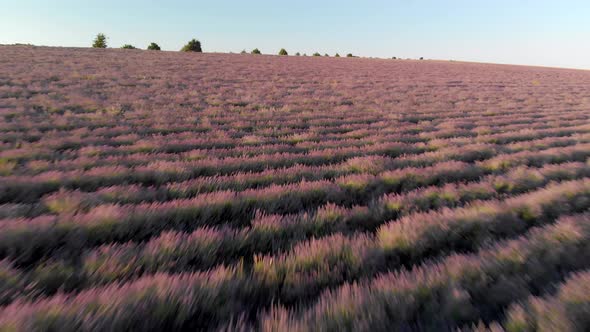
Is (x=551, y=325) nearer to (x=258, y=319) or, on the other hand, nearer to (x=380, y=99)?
(x=258, y=319)

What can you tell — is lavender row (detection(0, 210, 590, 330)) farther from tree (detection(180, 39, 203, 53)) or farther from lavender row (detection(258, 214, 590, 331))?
tree (detection(180, 39, 203, 53))

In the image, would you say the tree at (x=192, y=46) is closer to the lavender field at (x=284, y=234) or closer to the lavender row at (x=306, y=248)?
the lavender field at (x=284, y=234)

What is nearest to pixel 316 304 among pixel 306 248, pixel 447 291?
pixel 306 248

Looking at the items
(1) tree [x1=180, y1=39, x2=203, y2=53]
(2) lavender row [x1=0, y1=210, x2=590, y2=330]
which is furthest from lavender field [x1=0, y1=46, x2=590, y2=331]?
(1) tree [x1=180, y1=39, x2=203, y2=53]

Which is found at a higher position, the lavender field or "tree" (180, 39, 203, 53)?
"tree" (180, 39, 203, 53)

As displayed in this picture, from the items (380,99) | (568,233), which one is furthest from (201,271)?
(380,99)

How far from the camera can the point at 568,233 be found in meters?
2.82

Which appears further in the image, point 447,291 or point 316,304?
point 447,291

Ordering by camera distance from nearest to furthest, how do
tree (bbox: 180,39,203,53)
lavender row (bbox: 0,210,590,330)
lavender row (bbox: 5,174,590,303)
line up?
lavender row (bbox: 0,210,590,330), lavender row (bbox: 5,174,590,303), tree (bbox: 180,39,203,53)

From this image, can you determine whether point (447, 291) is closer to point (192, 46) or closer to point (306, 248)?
point (306, 248)

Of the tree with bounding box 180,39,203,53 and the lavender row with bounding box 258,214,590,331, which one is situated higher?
the tree with bounding box 180,39,203,53

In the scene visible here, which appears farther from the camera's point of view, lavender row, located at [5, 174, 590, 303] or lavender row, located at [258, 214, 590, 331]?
lavender row, located at [5, 174, 590, 303]

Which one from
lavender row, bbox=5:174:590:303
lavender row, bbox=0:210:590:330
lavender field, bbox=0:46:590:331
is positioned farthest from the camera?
lavender row, bbox=5:174:590:303

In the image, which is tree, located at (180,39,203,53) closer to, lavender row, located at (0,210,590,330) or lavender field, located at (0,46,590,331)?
lavender field, located at (0,46,590,331)
